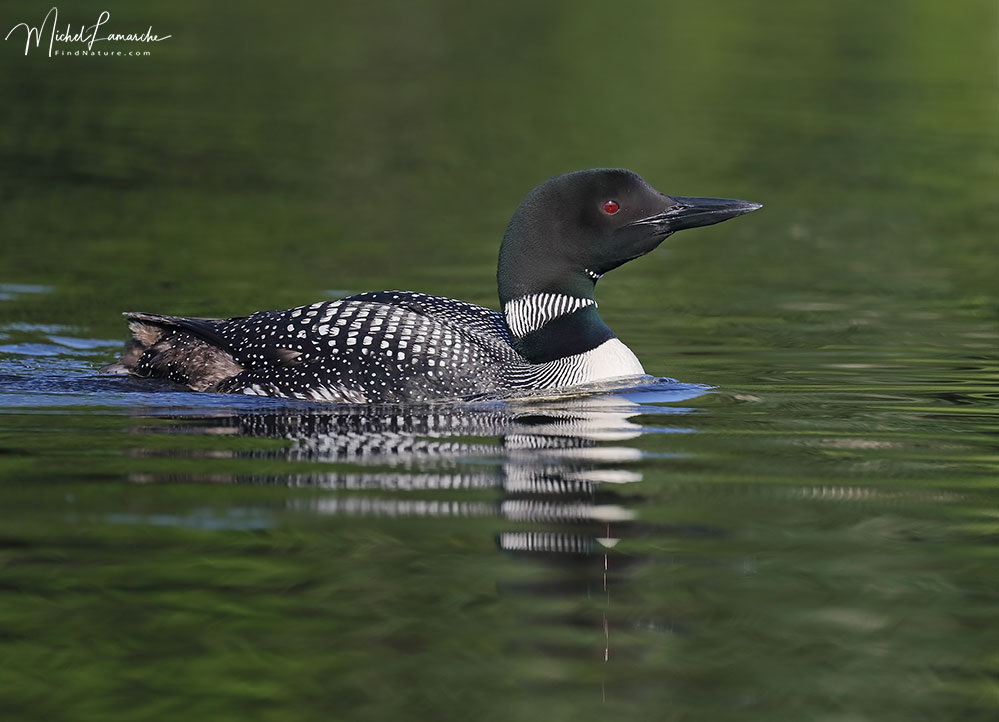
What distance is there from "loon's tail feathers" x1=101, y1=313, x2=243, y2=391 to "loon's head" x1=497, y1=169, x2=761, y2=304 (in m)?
1.20

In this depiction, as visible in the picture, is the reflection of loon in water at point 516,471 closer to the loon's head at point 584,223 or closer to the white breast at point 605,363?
the white breast at point 605,363

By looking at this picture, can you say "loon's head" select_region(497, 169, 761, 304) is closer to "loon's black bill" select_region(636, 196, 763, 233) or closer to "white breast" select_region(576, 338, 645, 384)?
"loon's black bill" select_region(636, 196, 763, 233)

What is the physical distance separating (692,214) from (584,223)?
447 millimetres

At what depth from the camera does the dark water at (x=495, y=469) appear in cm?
394

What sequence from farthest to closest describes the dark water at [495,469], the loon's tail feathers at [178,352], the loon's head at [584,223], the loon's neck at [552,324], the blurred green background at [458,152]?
the blurred green background at [458,152], the loon's neck at [552,324], the loon's head at [584,223], the loon's tail feathers at [178,352], the dark water at [495,469]

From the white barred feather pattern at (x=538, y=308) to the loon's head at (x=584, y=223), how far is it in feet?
0.09

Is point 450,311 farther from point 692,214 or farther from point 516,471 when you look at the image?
point 516,471

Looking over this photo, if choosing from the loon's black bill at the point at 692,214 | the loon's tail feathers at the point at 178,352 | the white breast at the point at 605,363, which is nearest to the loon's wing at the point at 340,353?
the loon's tail feathers at the point at 178,352

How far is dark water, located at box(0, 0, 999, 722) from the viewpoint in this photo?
12.9 ft

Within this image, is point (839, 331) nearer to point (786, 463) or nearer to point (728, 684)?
point (786, 463)

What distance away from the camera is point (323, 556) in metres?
4.71

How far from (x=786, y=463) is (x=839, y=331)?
126 inches

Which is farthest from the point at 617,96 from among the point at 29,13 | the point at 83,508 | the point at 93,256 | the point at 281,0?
the point at 83,508

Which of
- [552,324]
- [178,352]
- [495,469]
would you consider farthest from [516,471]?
[178,352]
